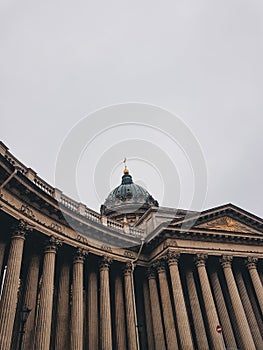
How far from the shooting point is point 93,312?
77.8 feet

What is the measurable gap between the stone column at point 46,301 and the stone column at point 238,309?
15848 mm

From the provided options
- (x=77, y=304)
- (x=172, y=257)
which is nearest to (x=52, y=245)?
(x=77, y=304)

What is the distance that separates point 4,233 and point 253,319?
74.8ft

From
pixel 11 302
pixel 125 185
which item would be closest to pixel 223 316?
pixel 11 302

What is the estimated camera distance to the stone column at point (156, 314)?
25.3 m

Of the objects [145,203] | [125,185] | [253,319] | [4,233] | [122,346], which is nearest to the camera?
[4,233]

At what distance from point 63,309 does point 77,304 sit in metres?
1.04

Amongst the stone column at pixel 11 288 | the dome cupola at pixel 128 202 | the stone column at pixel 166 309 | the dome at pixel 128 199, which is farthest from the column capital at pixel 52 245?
the dome at pixel 128 199

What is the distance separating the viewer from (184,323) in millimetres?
23906

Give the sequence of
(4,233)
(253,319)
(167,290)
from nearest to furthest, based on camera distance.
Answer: (4,233) < (167,290) < (253,319)

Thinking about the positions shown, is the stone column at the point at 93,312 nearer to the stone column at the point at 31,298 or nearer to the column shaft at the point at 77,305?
the column shaft at the point at 77,305

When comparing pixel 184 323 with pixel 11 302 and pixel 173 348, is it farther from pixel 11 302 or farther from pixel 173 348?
pixel 11 302

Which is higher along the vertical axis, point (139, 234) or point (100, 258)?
point (139, 234)

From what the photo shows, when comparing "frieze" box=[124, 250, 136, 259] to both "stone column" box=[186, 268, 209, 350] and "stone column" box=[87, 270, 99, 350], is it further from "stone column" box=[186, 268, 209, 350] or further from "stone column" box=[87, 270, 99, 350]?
"stone column" box=[186, 268, 209, 350]
